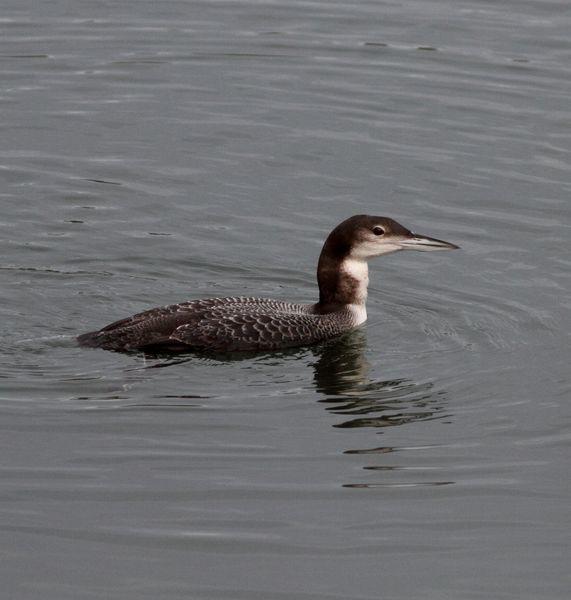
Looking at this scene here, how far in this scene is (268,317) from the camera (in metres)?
10.4

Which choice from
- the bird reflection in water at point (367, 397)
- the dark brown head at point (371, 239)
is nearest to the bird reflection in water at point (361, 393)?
the bird reflection in water at point (367, 397)

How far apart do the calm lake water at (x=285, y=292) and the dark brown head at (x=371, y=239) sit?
590 millimetres

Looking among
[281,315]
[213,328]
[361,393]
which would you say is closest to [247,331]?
[213,328]

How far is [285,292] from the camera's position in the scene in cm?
1172

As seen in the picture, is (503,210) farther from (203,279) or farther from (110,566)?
(110,566)

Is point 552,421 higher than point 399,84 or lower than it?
lower

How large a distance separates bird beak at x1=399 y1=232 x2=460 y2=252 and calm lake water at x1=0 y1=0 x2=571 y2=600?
0.58 metres

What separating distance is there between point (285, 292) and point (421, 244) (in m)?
1.43

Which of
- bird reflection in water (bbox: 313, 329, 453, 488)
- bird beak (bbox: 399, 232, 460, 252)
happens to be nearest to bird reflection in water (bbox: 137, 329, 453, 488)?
bird reflection in water (bbox: 313, 329, 453, 488)

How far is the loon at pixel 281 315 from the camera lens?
33.0 ft

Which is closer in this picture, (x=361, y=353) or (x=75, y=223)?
(x=361, y=353)

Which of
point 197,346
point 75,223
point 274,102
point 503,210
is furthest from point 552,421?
point 274,102

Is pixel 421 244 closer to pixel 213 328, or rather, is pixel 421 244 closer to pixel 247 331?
pixel 247 331

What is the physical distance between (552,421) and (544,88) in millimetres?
7338
